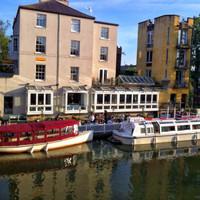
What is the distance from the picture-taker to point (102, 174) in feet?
82.2

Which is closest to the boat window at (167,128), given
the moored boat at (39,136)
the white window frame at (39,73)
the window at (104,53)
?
the moored boat at (39,136)

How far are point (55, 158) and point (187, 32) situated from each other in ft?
96.2

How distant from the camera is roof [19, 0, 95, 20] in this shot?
124 ft

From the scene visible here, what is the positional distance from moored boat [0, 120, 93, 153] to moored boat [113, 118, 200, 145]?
12.9 ft

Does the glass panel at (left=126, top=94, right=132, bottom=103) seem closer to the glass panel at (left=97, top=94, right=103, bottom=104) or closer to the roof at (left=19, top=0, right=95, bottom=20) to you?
the glass panel at (left=97, top=94, right=103, bottom=104)

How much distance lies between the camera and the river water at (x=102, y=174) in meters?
21.3

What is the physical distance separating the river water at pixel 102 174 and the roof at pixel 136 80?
13.3 metres

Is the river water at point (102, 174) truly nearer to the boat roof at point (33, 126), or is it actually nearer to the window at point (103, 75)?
the boat roof at point (33, 126)

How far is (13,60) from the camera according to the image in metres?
39.6

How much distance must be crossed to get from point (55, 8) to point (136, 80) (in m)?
14.6

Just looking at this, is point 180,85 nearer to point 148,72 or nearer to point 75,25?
point 148,72

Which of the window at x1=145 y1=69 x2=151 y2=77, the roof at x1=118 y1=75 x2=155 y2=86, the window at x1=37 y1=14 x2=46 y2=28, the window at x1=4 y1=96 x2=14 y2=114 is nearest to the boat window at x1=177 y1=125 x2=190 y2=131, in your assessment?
the roof at x1=118 y1=75 x2=155 y2=86

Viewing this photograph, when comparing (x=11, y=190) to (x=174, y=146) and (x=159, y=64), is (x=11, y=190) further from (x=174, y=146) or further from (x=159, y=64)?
(x=159, y=64)

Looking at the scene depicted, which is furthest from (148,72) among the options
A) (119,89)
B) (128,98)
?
(119,89)
